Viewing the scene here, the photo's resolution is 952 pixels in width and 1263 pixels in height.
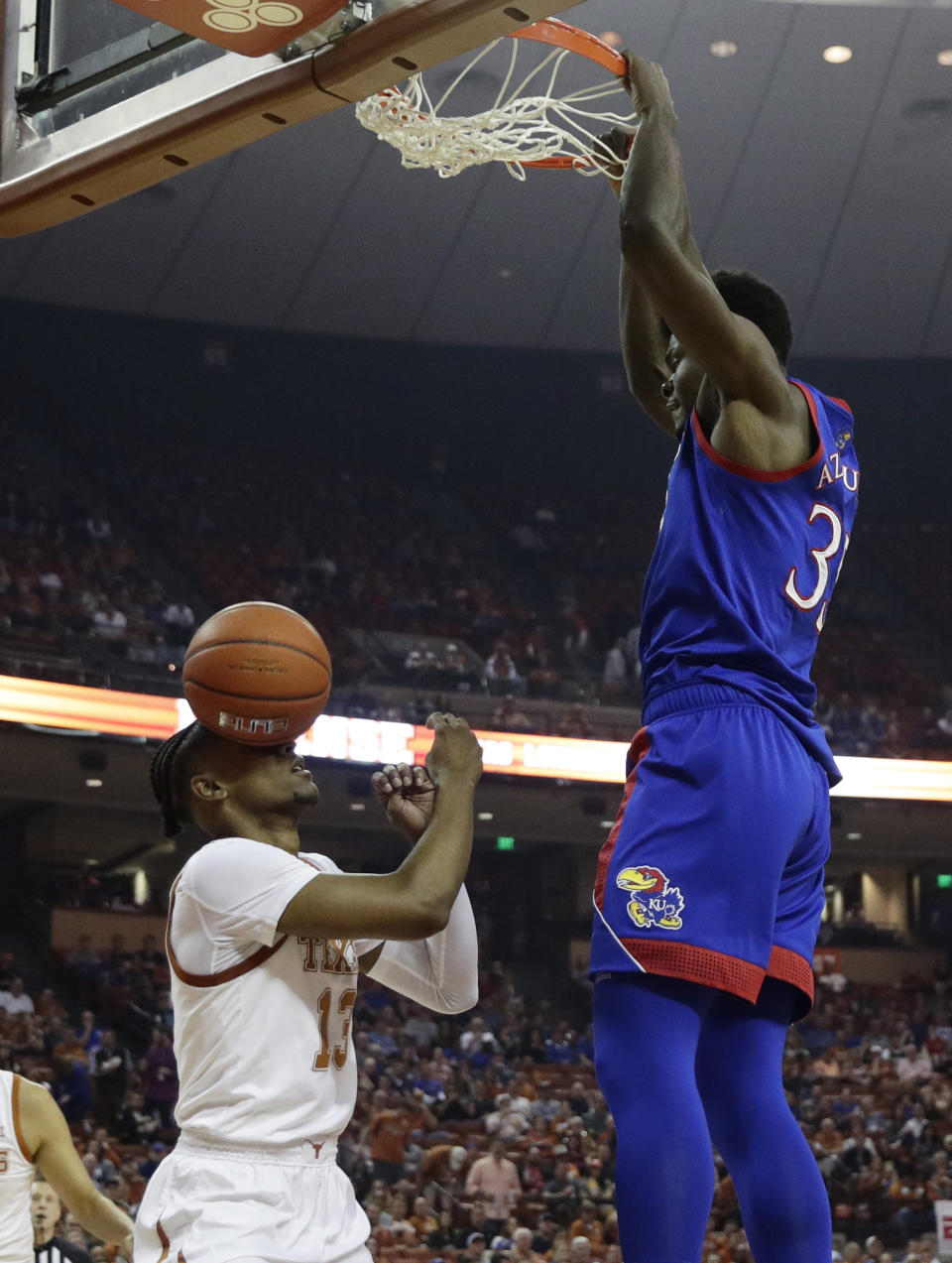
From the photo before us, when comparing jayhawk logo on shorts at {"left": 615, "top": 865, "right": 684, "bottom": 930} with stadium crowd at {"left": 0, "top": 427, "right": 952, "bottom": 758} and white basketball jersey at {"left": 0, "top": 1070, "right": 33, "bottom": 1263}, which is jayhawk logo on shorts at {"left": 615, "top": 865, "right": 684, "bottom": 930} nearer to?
white basketball jersey at {"left": 0, "top": 1070, "right": 33, "bottom": 1263}

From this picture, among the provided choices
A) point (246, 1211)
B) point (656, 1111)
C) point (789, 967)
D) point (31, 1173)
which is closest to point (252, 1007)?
point (246, 1211)

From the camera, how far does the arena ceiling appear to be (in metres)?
19.1

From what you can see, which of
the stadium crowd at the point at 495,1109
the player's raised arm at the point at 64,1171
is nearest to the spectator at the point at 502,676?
the stadium crowd at the point at 495,1109

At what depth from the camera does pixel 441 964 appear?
281 centimetres

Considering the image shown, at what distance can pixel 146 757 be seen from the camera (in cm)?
1869

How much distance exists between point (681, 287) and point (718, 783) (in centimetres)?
86

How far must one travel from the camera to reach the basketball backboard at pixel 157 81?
258 cm

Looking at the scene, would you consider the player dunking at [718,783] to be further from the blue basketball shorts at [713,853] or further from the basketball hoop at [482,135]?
the basketball hoop at [482,135]

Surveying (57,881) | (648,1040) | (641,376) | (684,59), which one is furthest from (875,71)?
(648,1040)

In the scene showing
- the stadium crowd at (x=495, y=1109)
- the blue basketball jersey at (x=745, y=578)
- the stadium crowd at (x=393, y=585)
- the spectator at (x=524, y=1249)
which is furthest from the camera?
the stadium crowd at (x=393, y=585)

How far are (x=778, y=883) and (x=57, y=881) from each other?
18348mm

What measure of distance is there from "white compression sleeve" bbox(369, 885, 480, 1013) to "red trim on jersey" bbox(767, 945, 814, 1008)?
54cm

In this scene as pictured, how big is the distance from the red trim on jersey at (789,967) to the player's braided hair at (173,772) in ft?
3.51

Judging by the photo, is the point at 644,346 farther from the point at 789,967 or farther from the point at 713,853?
the point at 789,967
